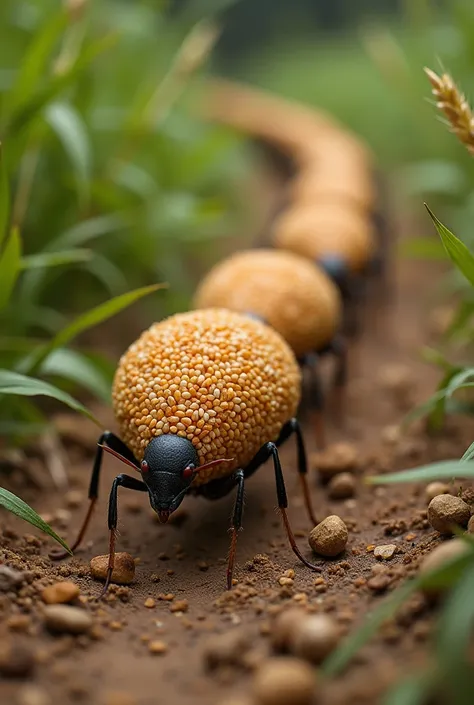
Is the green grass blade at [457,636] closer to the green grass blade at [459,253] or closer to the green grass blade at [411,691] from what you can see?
the green grass blade at [411,691]

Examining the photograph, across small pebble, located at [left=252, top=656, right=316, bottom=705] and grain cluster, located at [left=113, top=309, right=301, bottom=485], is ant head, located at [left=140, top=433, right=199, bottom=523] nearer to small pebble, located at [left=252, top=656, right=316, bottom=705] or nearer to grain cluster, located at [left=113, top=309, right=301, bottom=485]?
grain cluster, located at [left=113, top=309, right=301, bottom=485]

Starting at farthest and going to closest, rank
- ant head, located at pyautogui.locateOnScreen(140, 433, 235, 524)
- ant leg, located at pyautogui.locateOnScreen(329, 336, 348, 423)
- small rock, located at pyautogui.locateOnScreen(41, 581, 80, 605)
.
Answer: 1. ant leg, located at pyautogui.locateOnScreen(329, 336, 348, 423)
2. ant head, located at pyautogui.locateOnScreen(140, 433, 235, 524)
3. small rock, located at pyautogui.locateOnScreen(41, 581, 80, 605)

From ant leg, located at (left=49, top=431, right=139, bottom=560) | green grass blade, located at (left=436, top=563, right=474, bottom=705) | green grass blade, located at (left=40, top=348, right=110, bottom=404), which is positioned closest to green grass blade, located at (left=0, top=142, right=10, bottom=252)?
green grass blade, located at (left=40, top=348, right=110, bottom=404)

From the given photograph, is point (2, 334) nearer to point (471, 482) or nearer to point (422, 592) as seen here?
point (471, 482)

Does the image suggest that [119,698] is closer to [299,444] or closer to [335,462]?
[299,444]

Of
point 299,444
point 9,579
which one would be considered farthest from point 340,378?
point 9,579

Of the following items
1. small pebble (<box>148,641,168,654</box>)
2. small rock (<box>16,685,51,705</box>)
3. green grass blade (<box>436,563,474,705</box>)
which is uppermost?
green grass blade (<box>436,563,474,705</box>)
